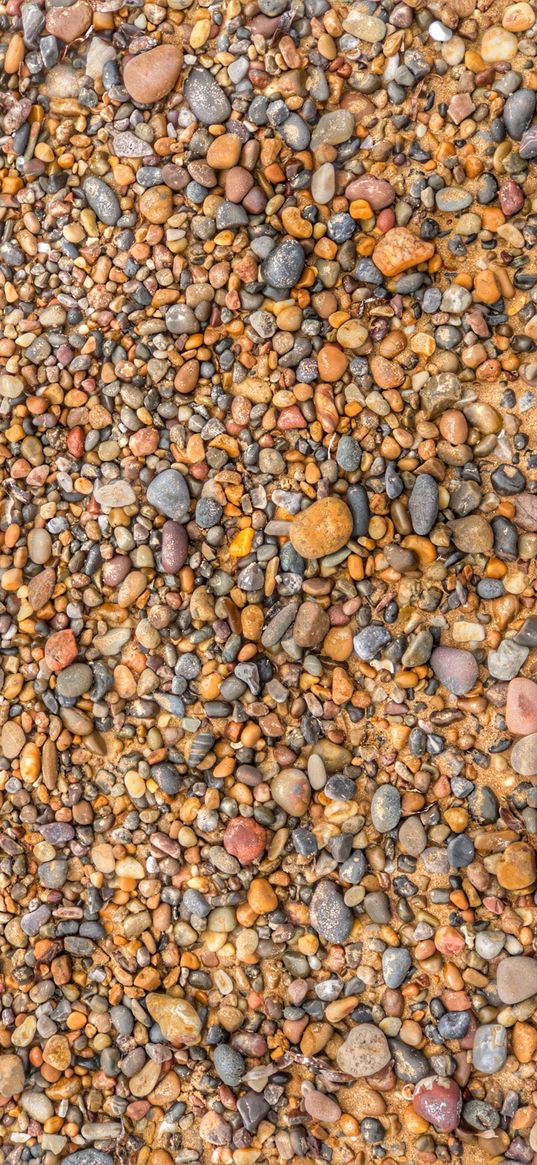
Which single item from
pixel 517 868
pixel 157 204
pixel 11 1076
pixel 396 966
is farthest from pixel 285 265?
pixel 11 1076

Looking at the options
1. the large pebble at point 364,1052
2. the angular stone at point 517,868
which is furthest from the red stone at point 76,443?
the large pebble at point 364,1052

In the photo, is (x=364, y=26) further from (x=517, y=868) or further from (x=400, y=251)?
(x=517, y=868)

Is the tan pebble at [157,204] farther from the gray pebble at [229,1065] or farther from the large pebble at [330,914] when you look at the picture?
the gray pebble at [229,1065]

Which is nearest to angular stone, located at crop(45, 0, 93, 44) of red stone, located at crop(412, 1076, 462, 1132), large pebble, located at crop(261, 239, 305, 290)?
large pebble, located at crop(261, 239, 305, 290)

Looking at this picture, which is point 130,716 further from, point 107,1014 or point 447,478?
point 447,478

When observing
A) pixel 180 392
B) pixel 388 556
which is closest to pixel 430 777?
pixel 388 556

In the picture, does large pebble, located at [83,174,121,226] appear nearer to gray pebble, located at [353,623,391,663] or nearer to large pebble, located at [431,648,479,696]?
gray pebble, located at [353,623,391,663]

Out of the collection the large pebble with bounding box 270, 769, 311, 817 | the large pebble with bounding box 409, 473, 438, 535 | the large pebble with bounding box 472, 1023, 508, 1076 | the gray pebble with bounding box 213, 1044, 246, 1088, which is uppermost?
the large pebble with bounding box 409, 473, 438, 535
